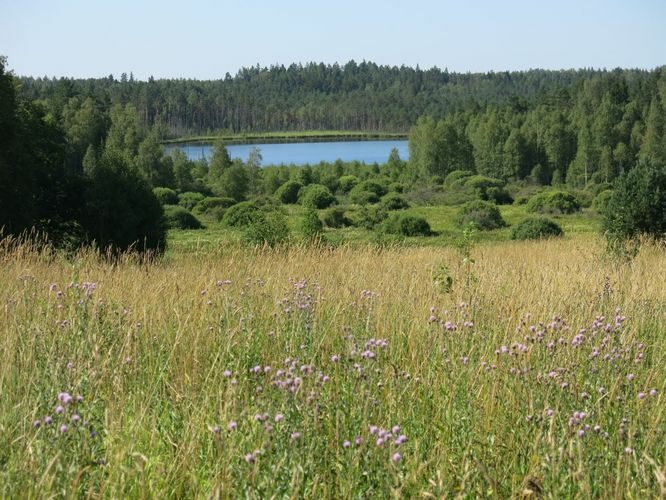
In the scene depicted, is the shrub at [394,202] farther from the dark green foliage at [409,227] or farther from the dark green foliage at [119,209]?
the dark green foliage at [119,209]

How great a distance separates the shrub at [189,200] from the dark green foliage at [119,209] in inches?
1168

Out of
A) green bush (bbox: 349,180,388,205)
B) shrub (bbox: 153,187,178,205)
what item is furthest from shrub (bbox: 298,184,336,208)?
shrub (bbox: 153,187,178,205)

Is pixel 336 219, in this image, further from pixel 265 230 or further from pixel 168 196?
pixel 265 230

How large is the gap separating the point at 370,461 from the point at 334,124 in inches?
7473

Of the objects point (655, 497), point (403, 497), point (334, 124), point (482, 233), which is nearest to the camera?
point (655, 497)

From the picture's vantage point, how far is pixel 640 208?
640 inches

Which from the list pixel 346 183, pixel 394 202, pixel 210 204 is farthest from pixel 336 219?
pixel 346 183

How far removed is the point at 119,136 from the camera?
76.1 metres

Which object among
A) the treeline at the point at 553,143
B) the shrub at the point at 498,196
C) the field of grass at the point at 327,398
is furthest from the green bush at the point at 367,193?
the field of grass at the point at 327,398

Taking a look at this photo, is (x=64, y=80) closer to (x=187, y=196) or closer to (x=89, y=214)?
(x=187, y=196)

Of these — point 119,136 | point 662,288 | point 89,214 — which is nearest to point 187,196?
point 119,136

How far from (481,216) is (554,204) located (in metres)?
9.85

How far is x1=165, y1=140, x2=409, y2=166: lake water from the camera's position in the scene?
125 m

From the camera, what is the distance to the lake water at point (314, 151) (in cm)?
12476
